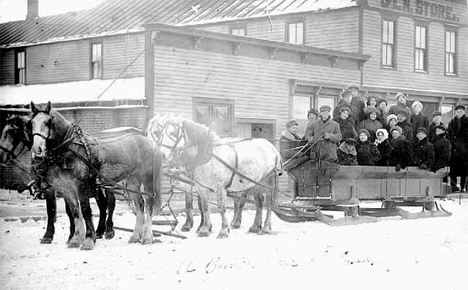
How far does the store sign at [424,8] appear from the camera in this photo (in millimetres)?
Answer: 27328

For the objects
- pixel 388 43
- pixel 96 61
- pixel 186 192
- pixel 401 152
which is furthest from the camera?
pixel 388 43

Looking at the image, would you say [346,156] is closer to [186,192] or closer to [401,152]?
[401,152]

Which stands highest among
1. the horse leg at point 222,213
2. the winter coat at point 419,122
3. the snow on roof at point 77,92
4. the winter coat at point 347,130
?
the snow on roof at point 77,92

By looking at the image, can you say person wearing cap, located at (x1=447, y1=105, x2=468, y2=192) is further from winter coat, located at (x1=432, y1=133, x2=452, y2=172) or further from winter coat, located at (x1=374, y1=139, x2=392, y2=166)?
winter coat, located at (x1=374, y1=139, x2=392, y2=166)

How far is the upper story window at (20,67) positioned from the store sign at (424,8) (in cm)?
1351

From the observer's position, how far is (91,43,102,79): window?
Result: 83.0 ft

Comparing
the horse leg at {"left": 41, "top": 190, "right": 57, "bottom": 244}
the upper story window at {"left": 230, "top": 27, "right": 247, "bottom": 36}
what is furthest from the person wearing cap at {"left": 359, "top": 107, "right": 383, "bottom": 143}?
the upper story window at {"left": 230, "top": 27, "right": 247, "bottom": 36}

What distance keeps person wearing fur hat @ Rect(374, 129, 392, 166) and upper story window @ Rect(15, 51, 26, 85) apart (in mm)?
13644

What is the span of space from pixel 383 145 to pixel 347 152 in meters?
1.26

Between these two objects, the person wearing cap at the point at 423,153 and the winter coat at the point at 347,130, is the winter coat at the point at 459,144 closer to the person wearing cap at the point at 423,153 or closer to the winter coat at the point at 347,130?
the person wearing cap at the point at 423,153

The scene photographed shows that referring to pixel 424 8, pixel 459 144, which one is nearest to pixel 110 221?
pixel 459 144

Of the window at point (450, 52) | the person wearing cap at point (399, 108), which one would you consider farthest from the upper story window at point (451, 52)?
the person wearing cap at point (399, 108)

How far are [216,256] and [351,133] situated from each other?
6054mm

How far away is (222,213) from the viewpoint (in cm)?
1159
